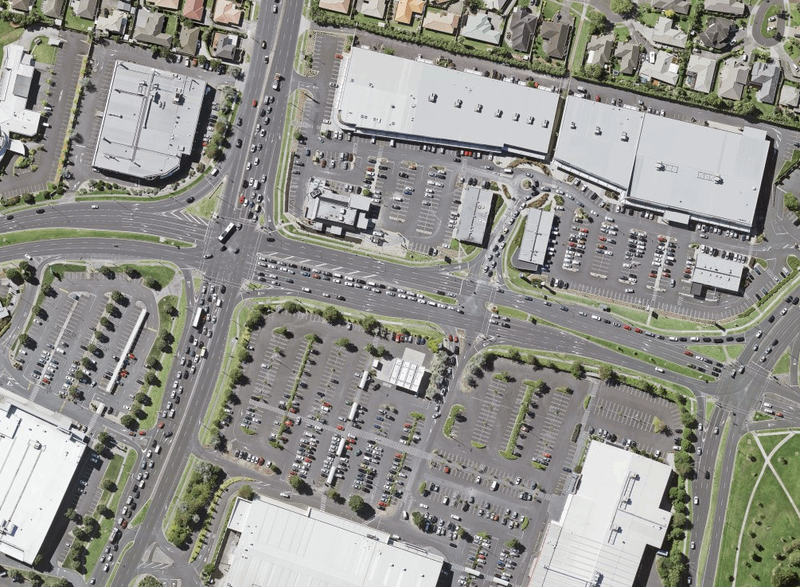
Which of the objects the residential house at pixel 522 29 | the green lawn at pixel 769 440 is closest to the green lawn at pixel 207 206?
the residential house at pixel 522 29

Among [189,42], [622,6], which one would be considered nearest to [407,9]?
[622,6]

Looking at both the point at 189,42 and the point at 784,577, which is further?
the point at 189,42

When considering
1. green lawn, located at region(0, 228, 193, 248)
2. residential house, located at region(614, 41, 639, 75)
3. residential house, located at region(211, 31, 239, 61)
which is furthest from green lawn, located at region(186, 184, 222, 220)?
residential house, located at region(614, 41, 639, 75)

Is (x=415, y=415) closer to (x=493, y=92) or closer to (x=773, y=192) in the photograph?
(x=493, y=92)

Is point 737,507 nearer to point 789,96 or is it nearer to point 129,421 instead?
point 789,96

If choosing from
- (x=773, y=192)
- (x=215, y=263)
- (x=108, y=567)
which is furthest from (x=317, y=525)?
(x=773, y=192)

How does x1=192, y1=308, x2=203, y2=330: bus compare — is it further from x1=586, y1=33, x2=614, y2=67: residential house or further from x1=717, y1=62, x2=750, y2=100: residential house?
x1=717, y1=62, x2=750, y2=100: residential house

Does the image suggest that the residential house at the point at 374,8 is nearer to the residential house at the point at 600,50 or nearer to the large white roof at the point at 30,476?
the residential house at the point at 600,50
